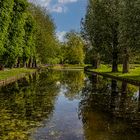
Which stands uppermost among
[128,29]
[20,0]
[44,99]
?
[20,0]

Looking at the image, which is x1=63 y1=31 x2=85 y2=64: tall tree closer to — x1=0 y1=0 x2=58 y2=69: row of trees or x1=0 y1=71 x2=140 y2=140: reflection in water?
x1=0 y1=0 x2=58 y2=69: row of trees

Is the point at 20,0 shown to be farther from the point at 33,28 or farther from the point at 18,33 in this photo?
the point at 33,28

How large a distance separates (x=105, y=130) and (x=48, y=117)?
429 centimetres

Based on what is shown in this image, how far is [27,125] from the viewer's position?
1730 cm

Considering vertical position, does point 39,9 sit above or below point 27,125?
above

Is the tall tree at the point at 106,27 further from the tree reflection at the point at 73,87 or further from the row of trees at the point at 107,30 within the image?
→ the tree reflection at the point at 73,87

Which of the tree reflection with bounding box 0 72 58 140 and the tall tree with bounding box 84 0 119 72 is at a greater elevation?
the tall tree with bounding box 84 0 119 72

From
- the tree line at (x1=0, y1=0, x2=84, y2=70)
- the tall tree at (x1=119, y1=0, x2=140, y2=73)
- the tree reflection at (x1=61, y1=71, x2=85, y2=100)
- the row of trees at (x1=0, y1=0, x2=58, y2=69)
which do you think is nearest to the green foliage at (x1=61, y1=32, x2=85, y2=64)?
the tree line at (x1=0, y1=0, x2=84, y2=70)

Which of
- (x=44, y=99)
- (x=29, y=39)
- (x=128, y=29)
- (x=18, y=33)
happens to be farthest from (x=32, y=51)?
(x=44, y=99)

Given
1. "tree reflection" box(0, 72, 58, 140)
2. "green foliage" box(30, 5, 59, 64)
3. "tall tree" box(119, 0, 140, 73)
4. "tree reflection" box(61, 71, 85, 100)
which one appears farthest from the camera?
"green foliage" box(30, 5, 59, 64)

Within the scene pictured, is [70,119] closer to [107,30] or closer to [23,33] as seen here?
[107,30]

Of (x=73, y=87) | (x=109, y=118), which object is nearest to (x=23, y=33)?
(x=73, y=87)

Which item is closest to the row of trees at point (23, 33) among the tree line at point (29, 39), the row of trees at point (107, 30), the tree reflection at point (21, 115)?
the tree line at point (29, 39)

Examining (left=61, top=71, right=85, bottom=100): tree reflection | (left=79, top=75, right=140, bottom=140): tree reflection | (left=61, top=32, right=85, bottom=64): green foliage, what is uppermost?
(left=61, top=32, right=85, bottom=64): green foliage
